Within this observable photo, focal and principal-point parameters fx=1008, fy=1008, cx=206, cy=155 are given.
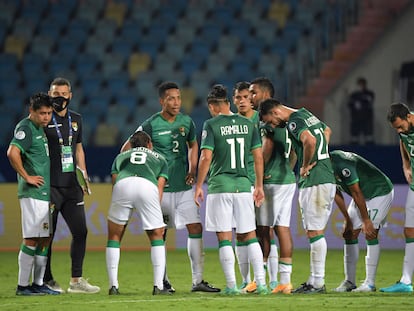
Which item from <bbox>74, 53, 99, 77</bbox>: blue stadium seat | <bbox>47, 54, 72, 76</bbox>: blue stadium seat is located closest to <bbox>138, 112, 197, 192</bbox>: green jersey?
<bbox>47, 54, 72, 76</bbox>: blue stadium seat

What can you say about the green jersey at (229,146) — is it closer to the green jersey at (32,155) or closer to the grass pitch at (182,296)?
the grass pitch at (182,296)

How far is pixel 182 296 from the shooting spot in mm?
Result: 11031

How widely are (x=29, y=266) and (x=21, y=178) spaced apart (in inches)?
39.1

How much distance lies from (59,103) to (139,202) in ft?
5.66

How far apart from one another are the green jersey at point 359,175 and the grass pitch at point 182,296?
4.07 ft

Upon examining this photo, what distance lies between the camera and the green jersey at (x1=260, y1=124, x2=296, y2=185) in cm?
1169

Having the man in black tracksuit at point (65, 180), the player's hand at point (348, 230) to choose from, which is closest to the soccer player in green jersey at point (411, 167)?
the player's hand at point (348, 230)

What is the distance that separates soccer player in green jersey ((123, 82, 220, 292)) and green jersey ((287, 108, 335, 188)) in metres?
1.38

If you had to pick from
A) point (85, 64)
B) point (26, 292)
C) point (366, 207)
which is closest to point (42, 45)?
point (85, 64)

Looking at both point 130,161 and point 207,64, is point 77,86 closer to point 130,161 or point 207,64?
point 207,64

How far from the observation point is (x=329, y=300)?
10.5 m

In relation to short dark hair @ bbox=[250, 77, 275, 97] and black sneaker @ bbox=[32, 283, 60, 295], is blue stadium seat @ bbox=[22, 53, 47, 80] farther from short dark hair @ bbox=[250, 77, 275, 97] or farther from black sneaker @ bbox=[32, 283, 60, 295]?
black sneaker @ bbox=[32, 283, 60, 295]

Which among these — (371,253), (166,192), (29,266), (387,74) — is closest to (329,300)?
(371,253)

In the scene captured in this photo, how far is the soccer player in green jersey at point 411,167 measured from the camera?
11406 mm
